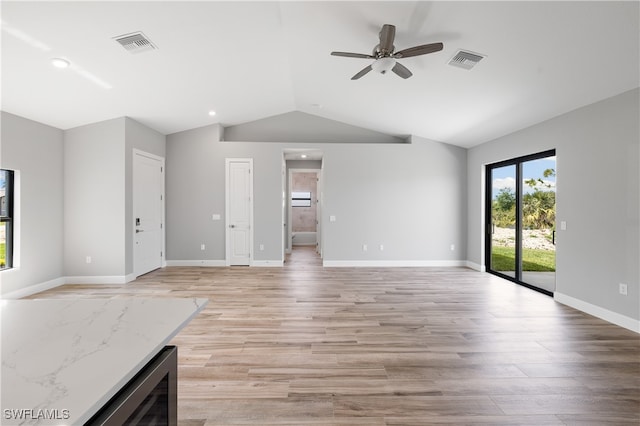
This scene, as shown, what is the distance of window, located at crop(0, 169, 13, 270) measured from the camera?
13.6ft

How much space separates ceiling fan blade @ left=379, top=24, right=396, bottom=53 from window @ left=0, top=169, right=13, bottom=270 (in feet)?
17.4

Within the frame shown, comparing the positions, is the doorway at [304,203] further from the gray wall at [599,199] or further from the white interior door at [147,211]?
the gray wall at [599,199]

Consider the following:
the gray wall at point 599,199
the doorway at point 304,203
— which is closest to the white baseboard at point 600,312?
the gray wall at point 599,199

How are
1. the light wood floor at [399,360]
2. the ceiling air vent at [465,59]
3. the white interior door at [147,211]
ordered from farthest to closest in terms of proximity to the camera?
the white interior door at [147,211] → the ceiling air vent at [465,59] → the light wood floor at [399,360]

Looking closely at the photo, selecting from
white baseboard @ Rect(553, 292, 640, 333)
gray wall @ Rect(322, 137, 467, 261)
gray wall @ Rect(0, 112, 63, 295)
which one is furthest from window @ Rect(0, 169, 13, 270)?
white baseboard @ Rect(553, 292, 640, 333)

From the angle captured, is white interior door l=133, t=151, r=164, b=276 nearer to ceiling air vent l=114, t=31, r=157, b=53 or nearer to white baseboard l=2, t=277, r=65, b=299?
white baseboard l=2, t=277, r=65, b=299

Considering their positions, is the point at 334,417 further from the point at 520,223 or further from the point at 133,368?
the point at 520,223

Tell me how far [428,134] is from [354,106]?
1.84 meters

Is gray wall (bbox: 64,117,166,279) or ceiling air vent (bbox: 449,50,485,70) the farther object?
gray wall (bbox: 64,117,166,279)

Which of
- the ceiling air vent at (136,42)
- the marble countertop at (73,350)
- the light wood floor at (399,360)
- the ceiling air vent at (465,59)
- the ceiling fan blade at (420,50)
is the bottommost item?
the light wood floor at (399,360)

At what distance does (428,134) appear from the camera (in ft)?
20.9

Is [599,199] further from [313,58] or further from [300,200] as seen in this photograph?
A: [300,200]

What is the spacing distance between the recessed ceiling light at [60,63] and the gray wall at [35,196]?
1424mm

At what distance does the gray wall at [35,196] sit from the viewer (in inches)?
162
